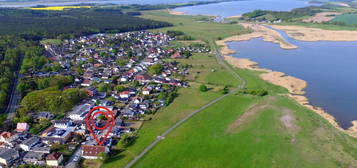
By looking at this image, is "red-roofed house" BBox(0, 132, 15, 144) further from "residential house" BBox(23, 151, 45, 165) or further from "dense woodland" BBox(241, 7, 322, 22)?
"dense woodland" BBox(241, 7, 322, 22)

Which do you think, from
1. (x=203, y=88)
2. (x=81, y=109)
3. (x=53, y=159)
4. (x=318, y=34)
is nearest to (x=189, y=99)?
(x=203, y=88)

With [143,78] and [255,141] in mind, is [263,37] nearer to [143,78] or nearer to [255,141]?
[143,78]

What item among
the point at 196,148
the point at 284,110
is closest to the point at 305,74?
the point at 284,110

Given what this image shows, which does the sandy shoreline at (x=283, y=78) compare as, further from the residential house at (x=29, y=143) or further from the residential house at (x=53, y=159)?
the residential house at (x=29, y=143)

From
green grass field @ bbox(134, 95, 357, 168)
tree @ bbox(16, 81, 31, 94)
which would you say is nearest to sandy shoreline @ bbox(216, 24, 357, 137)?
green grass field @ bbox(134, 95, 357, 168)

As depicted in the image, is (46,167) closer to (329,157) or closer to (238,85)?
(329,157)
